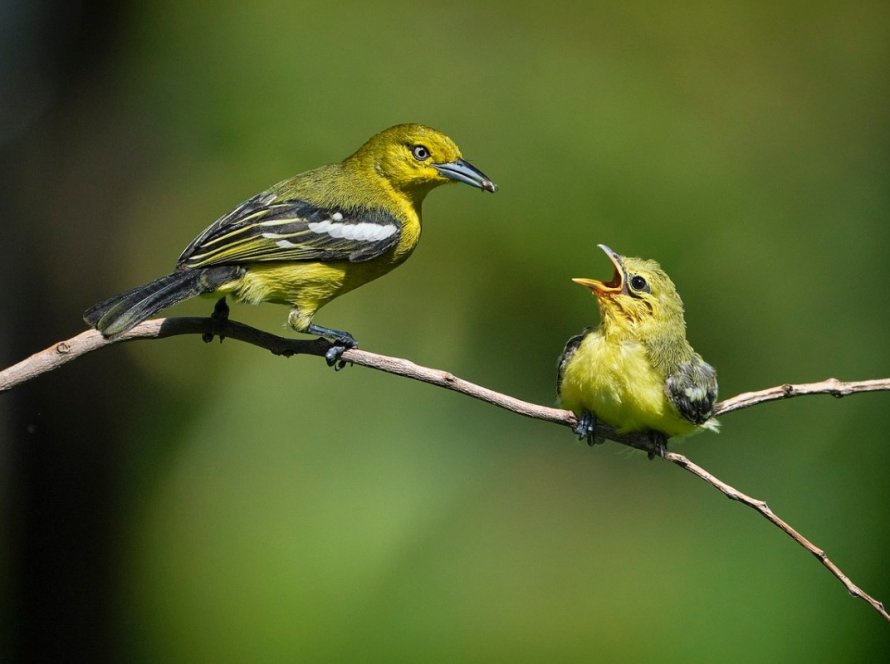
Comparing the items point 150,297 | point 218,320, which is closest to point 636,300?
point 218,320

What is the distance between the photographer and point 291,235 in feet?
13.5

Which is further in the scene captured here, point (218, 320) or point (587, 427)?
point (587, 427)

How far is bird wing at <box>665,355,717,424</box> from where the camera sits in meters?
3.91

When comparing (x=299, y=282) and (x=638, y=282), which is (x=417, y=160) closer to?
(x=299, y=282)

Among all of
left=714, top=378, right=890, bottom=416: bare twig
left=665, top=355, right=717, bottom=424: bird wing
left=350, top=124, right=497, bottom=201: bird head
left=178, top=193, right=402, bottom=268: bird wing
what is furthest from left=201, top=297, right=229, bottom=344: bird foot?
left=714, top=378, right=890, bottom=416: bare twig

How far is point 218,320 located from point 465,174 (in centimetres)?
120

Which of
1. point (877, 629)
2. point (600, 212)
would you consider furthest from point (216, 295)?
point (877, 629)

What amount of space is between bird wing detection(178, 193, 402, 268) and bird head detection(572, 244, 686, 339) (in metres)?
0.90

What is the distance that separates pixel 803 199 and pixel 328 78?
3671 mm

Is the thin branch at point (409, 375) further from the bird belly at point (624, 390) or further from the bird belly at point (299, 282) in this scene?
the bird belly at point (299, 282)

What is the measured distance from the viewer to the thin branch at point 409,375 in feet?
10.1

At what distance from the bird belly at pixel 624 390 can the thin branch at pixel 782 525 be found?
0.39 m

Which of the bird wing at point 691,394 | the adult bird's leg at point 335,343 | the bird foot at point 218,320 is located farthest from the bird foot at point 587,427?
the bird foot at point 218,320

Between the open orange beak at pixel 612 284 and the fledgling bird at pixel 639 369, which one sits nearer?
the fledgling bird at pixel 639 369
